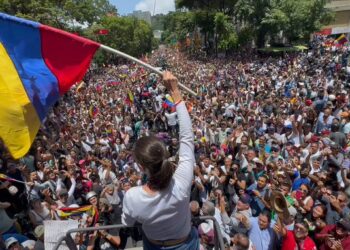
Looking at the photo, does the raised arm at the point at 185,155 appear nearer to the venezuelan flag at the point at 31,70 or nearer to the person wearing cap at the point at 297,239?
the venezuelan flag at the point at 31,70

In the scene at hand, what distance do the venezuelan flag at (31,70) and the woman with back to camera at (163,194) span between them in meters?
1.93

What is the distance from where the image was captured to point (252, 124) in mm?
10820

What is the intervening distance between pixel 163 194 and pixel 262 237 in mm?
→ 3028

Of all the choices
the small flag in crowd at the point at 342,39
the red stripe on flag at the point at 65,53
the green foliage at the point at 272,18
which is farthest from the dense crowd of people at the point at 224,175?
the green foliage at the point at 272,18

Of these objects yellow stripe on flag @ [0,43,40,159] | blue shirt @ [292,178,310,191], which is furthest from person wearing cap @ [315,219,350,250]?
yellow stripe on flag @ [0,43,40,159]

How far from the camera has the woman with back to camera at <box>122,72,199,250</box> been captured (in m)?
2.02

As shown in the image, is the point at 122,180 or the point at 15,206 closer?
the point at 15,206

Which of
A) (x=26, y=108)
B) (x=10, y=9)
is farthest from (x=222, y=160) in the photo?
(x=10, y=9)

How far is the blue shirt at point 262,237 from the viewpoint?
4.64 meters

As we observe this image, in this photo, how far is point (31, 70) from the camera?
3.94m

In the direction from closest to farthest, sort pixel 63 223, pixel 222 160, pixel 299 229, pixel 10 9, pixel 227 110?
pixel 63 223, pixel 299 229, pixel 222 160, pixel 227 110, pixel 10 9

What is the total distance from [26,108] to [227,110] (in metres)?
9.75

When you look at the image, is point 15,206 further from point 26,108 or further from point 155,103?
point 155,103

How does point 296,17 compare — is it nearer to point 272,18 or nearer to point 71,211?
point 272,18
